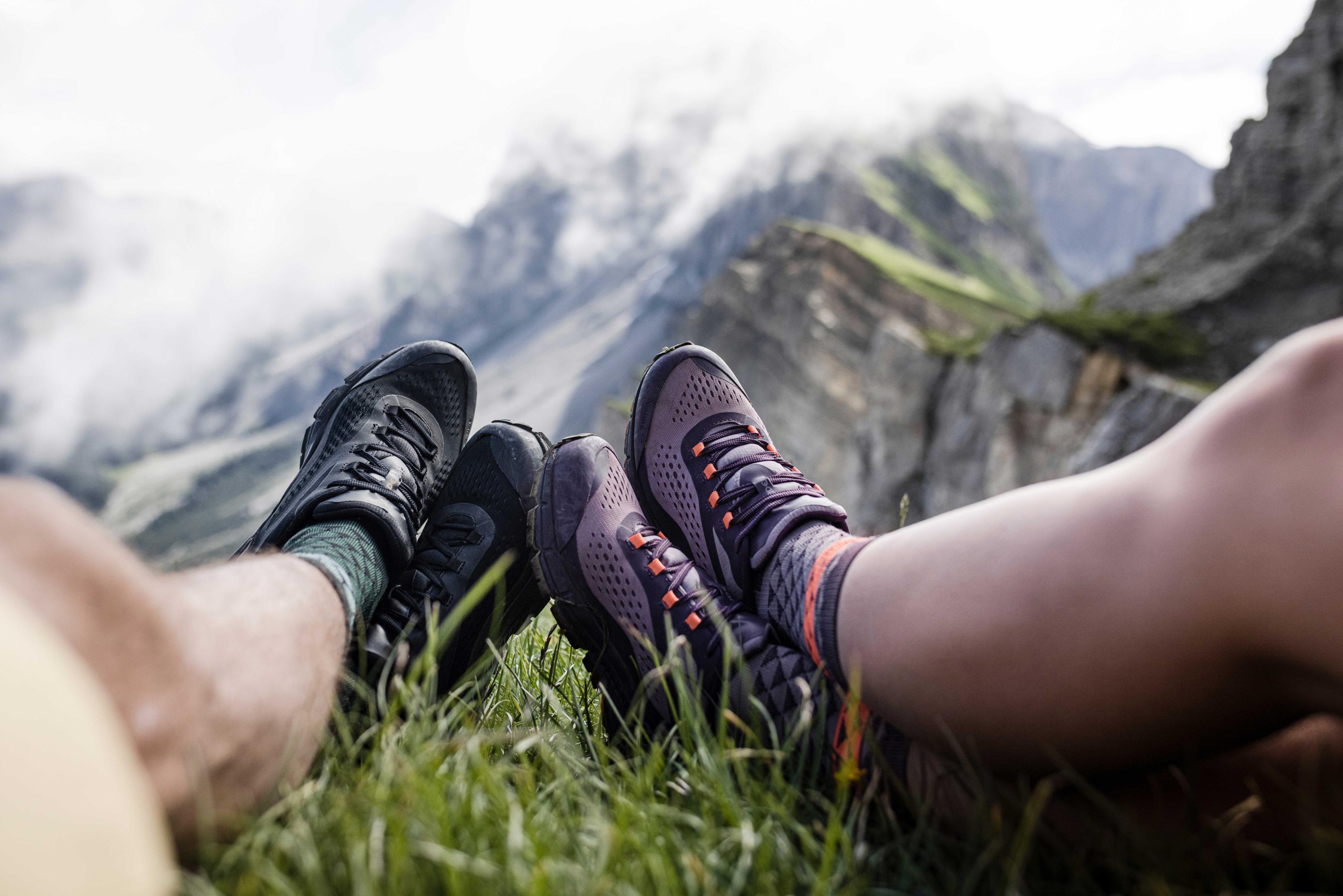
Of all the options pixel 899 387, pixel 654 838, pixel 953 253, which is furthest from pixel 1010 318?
pixel 953 253

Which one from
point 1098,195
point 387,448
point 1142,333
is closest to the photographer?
point 387,448

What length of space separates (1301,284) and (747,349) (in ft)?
88.5

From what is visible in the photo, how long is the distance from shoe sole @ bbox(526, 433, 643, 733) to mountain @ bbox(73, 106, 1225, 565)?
27.8 inches

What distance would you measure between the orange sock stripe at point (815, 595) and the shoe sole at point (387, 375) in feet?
4.22

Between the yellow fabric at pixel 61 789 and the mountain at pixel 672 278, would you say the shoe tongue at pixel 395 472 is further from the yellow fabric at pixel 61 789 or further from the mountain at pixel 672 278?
the yellow fabric at pixel 61 789

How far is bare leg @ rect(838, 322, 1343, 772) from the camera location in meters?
0.77

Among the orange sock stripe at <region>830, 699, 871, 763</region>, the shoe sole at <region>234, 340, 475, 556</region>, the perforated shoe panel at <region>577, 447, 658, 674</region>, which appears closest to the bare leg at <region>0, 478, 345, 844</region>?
the perforated shoe panel at <region>577, 447, 658, 674</region>

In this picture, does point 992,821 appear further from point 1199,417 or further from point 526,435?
point 526,435

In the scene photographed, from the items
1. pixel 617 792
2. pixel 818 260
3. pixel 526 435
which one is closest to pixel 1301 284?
pixel 526 435

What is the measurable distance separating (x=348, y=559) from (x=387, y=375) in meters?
1.04

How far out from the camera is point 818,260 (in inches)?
1307

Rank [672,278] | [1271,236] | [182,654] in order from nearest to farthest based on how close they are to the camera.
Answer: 1. [182,654]
2. [1271,236]
3. [672,278]

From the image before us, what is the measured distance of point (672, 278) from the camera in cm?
10912

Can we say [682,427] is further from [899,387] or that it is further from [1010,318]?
[1010,318]
